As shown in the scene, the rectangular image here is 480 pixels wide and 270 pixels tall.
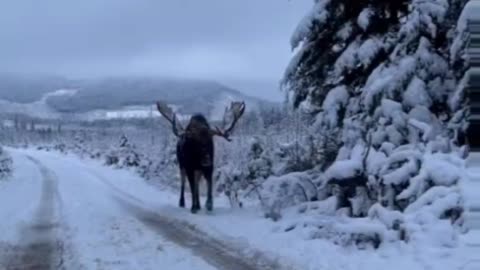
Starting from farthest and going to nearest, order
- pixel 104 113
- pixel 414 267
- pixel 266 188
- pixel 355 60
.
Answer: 1. pixel 104 113
2. pixel 266 188
3. pixel 355 60
4. pixel 414 267

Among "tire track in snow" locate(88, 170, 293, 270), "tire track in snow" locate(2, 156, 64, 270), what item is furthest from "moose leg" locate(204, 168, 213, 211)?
"tire track in snow" locate(2, 156, 64, 270)

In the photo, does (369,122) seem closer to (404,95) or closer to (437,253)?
(404,95)

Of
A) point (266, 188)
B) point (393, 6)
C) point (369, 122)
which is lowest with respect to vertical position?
point (266, 188)

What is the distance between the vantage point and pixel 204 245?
1080 cm

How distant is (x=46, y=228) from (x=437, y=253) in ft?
25.3

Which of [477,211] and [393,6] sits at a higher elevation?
[393,6]

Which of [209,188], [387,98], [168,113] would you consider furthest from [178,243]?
[168,113]

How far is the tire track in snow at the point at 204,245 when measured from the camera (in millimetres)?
9180

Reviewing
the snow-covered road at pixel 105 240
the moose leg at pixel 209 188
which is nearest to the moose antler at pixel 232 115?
the moose leg at pixel 209 188

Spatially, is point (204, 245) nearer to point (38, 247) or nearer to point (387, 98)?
point (38, 247)

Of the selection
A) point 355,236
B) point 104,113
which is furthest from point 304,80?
point 104,113

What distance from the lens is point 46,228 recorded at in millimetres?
13523

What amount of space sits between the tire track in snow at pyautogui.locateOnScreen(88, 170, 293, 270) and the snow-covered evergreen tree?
194 cm

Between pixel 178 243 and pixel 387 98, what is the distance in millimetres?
3896
